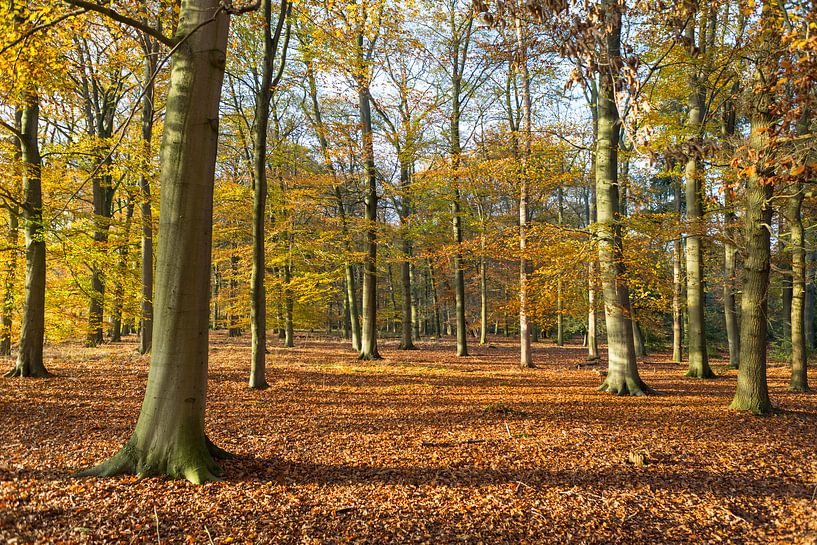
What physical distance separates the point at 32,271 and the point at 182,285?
795cm

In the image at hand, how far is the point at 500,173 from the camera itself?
1334cm

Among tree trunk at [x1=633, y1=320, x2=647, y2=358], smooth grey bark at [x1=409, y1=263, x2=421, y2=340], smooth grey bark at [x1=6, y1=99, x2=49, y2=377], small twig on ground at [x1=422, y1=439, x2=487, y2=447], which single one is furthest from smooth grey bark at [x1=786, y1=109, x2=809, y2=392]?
smooth grey bark at [x1=409, y1=263, x2=421, y2=340]

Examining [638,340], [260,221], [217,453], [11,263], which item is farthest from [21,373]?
[638,340]

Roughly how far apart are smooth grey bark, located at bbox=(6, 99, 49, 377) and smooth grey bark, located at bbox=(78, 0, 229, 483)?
7270mm

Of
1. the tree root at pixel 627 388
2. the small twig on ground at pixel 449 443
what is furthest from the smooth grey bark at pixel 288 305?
the small twig on ground at pixel 449 443

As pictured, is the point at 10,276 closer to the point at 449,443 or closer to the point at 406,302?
the point at 449,443

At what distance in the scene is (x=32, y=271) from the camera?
9414mm

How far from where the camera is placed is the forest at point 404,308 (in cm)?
370

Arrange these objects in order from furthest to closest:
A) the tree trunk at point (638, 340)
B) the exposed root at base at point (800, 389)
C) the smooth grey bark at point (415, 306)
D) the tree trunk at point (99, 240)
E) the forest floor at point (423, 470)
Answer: the smooth grey bark at point (415, 306), the tree trunk at point (638, 340), the tree trunk at point (99, 240), the exposed root at base at point (800, 389), the forest floor at point (423, 470)

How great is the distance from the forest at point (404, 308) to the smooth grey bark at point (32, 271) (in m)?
0.05

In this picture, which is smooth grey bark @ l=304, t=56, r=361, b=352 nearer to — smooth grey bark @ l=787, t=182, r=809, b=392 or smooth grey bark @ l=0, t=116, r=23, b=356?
smooth grey bark @ l=0, t=116, r=23, b=356

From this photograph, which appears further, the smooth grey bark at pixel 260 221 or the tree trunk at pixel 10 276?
the tree trunk at pixel 10 276

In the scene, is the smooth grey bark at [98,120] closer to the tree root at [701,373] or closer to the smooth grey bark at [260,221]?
the smooth grey bark at [260,221]

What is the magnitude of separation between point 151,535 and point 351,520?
1450mm
